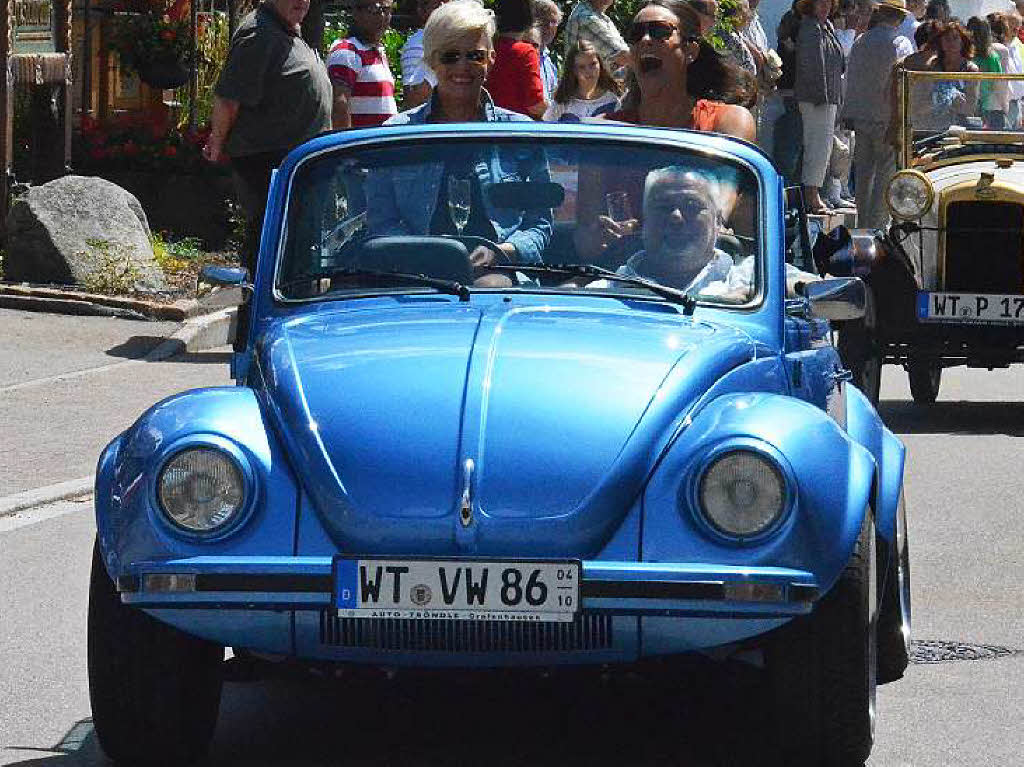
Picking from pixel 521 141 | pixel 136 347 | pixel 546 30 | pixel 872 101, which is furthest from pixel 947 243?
pixel 872 101

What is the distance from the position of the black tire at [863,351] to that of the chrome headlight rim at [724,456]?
7500 millimetres

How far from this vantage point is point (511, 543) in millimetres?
4969

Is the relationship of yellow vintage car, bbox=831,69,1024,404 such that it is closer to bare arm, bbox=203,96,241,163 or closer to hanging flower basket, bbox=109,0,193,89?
bare arm, bbox=203,96,241,163

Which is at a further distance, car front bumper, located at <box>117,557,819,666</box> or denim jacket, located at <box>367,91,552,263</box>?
denim jacket, located at <box>367,91,552,263</box>

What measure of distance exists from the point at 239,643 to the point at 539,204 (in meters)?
1.72

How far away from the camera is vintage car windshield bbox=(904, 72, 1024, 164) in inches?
532

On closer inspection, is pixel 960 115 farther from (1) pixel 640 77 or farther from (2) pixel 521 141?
(2) pixel 521 141

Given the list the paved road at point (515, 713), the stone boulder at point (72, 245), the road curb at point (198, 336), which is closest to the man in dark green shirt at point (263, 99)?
the road curb at point (198, 336)

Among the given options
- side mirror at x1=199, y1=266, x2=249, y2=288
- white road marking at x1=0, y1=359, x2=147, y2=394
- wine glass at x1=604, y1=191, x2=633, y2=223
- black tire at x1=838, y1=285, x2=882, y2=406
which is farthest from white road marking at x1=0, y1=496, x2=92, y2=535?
black tire at x1=838, y1=285, x2=882, y2=406

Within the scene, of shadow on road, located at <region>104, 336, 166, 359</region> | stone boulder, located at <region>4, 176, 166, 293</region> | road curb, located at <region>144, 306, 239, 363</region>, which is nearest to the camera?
shadow on road, located at <region>104, 336, 166, 359</region>

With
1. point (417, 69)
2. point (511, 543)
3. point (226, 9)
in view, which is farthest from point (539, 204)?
point (226, 9)

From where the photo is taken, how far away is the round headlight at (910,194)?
12953mm

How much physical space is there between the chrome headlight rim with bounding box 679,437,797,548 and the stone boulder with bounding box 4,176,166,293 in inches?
431

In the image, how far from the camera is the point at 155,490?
5098 mm
